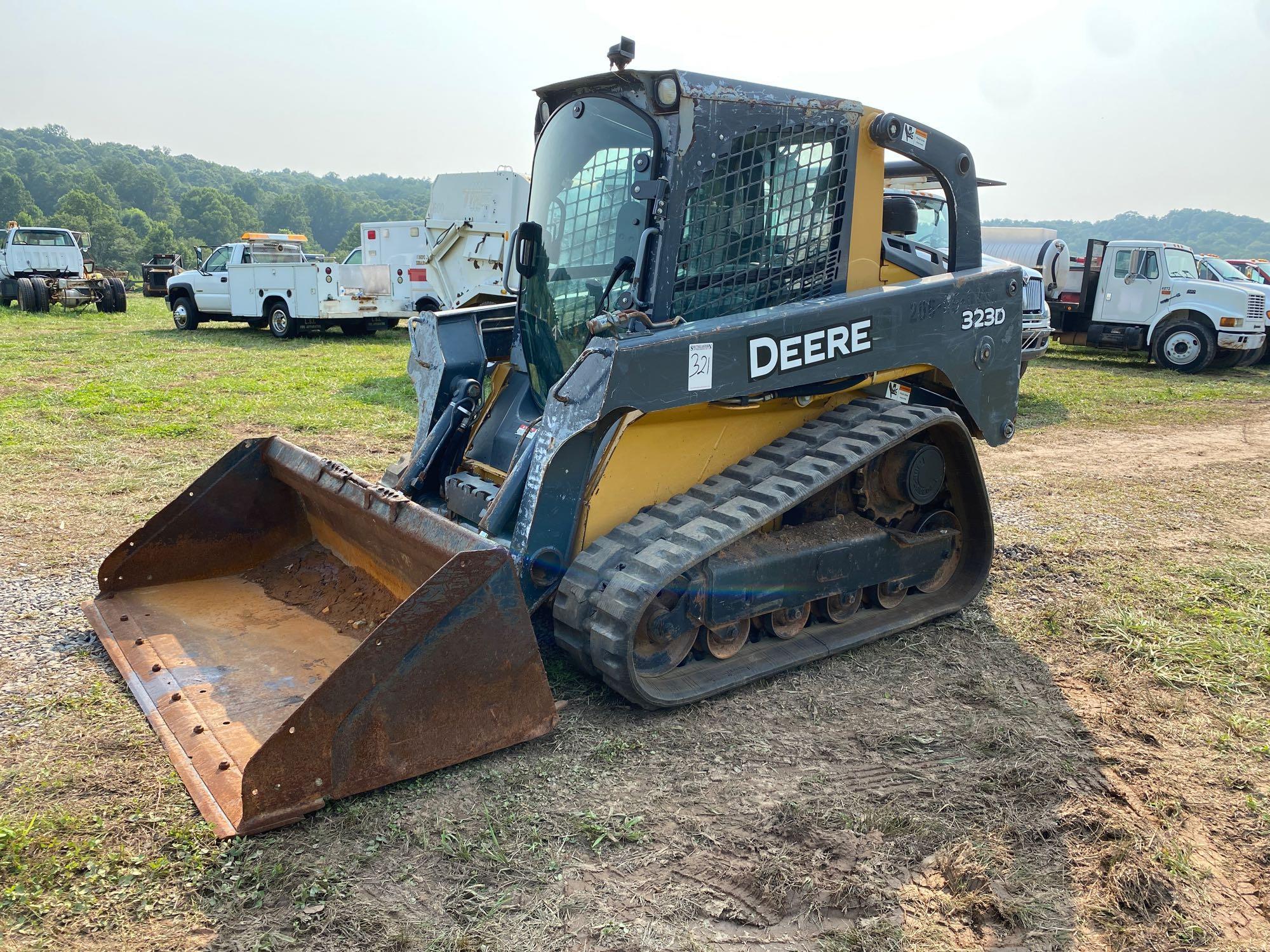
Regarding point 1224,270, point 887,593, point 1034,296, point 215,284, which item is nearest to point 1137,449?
point 1034,296

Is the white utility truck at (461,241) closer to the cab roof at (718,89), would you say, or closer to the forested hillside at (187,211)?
the cab roof at (718,89)

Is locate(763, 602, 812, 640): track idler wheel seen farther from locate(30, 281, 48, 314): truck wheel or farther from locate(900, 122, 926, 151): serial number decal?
locate(30, 281, 48, 314): truck wheel

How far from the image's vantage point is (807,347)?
412 centimetres

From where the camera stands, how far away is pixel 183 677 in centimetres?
376

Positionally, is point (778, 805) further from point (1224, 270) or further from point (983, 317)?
point (1224, 270)

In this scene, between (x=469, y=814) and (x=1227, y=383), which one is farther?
(x=1227, y=383)

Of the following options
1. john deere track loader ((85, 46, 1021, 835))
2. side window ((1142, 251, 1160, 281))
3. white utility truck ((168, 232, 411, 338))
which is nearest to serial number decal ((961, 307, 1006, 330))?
john deere track loader ((85, 46, 1021, 835))

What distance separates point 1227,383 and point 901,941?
1565 cm

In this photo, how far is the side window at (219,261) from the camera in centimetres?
2038

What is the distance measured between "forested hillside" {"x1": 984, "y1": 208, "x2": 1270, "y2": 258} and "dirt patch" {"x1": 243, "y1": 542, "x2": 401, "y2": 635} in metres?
98.2

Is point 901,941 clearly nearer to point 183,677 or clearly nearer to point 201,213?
point 183,677

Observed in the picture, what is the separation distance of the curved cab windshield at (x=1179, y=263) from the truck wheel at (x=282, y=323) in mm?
16376

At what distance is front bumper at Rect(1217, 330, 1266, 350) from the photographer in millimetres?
15797

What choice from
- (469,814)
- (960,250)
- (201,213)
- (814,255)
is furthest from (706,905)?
(201,213)
